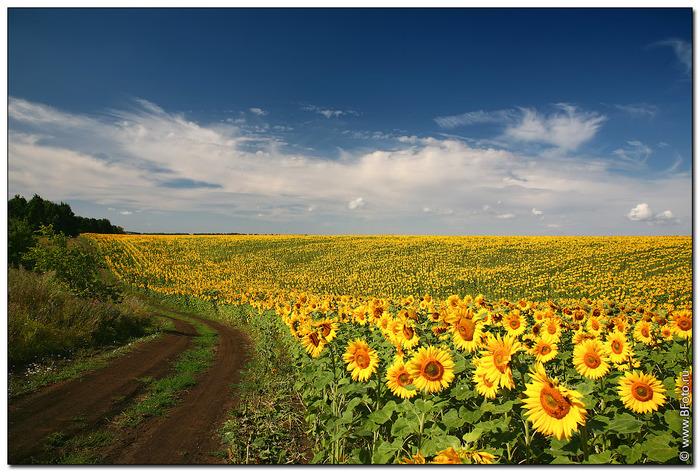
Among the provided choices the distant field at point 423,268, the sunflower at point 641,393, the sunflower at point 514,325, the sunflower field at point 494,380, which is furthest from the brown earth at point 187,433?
the distant field at point 423,268

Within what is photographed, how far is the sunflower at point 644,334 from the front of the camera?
184 inches

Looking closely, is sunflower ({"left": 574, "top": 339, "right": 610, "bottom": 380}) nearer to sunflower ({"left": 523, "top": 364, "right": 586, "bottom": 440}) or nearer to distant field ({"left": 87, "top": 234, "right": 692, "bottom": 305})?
sunflower ({"left": 523, "top": 364, "right": 586, "bottom": 440})

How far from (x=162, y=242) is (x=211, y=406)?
1800 inches

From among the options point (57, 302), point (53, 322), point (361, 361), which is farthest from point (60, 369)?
point (361, 361)

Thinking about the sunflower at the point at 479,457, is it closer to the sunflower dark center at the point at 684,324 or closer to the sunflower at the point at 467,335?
the sunflower at the point at 467,335

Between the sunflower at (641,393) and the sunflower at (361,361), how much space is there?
1.98 meters

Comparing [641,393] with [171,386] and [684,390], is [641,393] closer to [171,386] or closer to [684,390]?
[684,390]

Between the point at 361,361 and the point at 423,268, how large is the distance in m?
26.9

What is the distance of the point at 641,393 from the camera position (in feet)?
10.0

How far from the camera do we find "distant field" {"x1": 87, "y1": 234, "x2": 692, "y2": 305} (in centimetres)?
2205

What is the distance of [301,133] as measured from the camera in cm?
549

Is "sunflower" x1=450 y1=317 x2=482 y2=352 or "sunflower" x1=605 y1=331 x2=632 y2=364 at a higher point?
"sunflower" x1=450 y1=317 x2=482 y2=352

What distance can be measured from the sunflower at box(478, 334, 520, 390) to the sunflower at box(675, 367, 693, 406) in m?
1.81

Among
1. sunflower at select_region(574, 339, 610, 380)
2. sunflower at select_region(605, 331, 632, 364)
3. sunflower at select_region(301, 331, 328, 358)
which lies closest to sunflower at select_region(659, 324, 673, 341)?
sunflower at select_region(605, 331, 632, 364)
